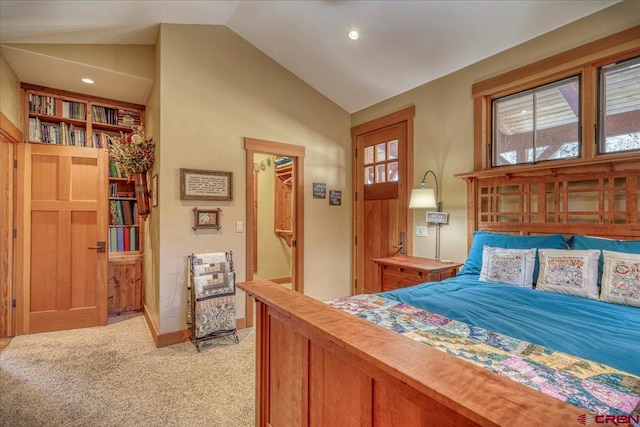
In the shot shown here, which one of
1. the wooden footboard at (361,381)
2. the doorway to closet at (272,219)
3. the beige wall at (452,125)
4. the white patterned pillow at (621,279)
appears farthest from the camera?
the doorway to closet at (272,219)

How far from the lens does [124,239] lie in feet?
13.2

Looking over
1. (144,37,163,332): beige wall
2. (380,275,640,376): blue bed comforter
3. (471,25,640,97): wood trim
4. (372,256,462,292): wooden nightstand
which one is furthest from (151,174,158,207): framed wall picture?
Result: (471,25,640,97): wood trim

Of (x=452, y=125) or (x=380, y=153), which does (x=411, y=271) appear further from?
(x=380, y=153)

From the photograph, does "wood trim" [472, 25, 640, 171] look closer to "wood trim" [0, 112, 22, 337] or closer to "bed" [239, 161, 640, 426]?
"bed" [239, 161, 640, 426]

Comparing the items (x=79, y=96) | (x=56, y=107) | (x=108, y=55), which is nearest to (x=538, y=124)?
(x=108, y=55)

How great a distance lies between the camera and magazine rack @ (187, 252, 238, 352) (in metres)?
2.94

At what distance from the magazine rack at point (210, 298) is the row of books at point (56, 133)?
216cm

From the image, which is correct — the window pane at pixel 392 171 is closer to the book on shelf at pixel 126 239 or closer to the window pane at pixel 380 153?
the window pane at pixel 380 153

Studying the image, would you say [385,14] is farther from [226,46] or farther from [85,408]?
[85,408]

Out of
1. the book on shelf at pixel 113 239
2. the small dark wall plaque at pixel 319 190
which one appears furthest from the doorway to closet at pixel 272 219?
the book on shelf at pixel 113 239

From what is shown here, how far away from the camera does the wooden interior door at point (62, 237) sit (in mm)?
3295

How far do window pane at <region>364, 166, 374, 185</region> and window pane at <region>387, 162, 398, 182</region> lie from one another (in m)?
0.31

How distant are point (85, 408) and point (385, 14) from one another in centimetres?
379

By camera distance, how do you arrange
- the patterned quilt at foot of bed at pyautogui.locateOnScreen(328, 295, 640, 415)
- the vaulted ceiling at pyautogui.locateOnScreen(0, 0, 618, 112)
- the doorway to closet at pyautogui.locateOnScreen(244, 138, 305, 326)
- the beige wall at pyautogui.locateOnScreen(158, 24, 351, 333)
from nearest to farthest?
the patterned quilt at foot of bed at pyautogui.locateOnScreen(328, 295, 640, 415), the vaulted ceiling at pyautogui.locateOnScreen(0, 0, 618, 112), the beige wall at pyautogui.locateOnScreen(158, 24, 351, 333), the doorway to closet at pyautogui.locateOnScreen(244, 138, 305, 326)
